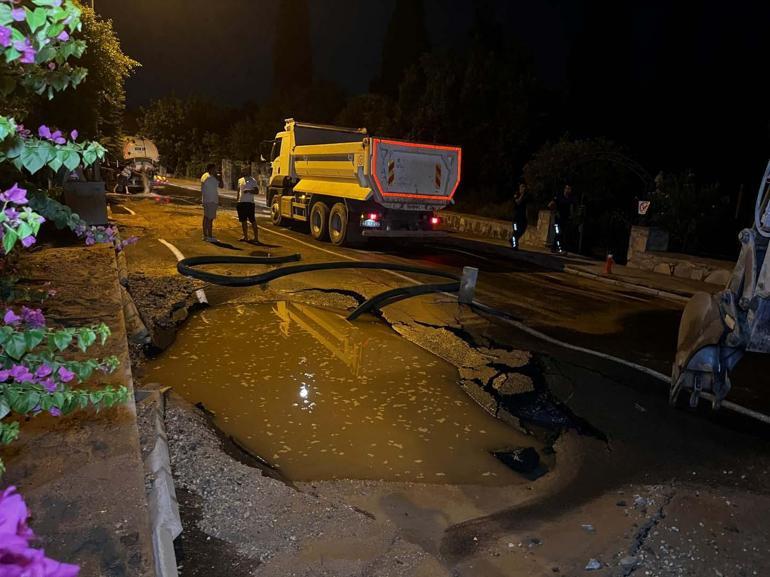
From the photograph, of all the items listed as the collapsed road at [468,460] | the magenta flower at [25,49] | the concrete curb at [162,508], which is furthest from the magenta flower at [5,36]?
the collapsed road at [468,460]

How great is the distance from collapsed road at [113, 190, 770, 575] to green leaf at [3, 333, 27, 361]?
5.22 feet

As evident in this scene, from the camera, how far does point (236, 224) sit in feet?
55.7

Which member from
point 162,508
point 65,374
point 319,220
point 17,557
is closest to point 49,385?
point 65,374

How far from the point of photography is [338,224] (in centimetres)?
1420

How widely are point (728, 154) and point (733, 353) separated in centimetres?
1696

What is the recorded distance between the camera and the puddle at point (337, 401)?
4.22 meters

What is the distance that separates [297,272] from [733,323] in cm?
713

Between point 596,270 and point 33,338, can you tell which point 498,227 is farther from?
point 33,338

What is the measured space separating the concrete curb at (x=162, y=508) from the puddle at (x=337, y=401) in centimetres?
77

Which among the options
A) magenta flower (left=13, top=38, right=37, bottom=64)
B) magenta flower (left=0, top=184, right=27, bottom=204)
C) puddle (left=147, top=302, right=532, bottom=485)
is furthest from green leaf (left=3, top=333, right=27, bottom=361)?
puddle (left=147, top=302, right=532, bottom=485)

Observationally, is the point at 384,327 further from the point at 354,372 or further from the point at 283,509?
the point at 283,509

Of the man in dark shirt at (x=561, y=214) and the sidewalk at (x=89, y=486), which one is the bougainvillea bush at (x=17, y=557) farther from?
the man in dark shirt at (x=561, y=214)

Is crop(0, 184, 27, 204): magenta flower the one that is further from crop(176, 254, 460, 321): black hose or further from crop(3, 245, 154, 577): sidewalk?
crop(176, 254, 460, 321): black hose

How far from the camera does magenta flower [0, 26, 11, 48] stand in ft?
5.13
